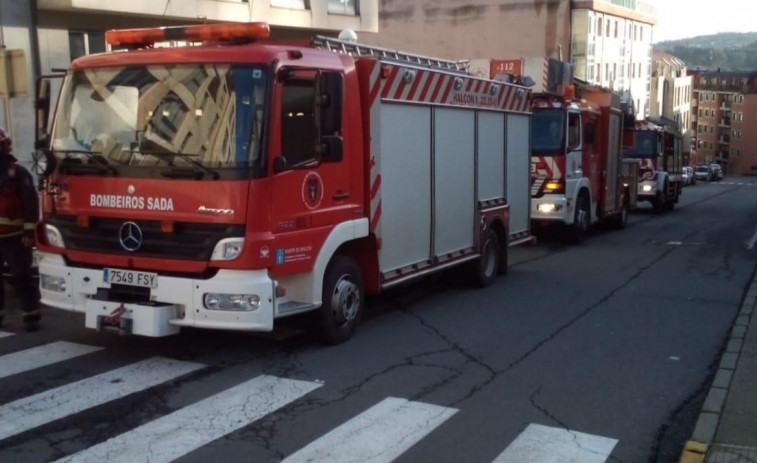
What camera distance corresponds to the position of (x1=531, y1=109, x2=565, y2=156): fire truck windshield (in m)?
16.3

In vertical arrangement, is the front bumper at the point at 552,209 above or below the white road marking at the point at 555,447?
above

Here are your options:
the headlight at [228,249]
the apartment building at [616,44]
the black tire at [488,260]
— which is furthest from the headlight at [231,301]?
the apartment building at [616,44]

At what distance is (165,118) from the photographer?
7316mm

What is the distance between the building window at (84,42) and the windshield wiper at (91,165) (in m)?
8.98

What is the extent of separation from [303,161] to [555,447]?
333cm

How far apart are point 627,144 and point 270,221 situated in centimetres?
1553

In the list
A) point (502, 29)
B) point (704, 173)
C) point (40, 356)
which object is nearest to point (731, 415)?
point (40, 356)

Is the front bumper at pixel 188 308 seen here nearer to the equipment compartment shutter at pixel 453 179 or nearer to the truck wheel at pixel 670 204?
the equipment compartment shutter at pixel 453 179

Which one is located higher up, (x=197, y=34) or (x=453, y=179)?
(x=197, y=34)

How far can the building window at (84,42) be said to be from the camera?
52.0 feet

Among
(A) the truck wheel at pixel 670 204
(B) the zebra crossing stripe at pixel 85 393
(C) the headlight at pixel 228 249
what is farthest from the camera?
(A) the truck wheel at pixel 670 204

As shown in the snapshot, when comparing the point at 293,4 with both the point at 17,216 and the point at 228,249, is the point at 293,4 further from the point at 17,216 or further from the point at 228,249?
the point at 228,249

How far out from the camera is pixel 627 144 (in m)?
20.9

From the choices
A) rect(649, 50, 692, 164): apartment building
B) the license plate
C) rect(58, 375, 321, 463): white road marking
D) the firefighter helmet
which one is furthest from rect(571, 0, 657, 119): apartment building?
rect(58, 375, 321, 463): white road marking
